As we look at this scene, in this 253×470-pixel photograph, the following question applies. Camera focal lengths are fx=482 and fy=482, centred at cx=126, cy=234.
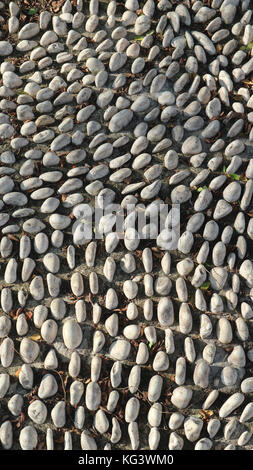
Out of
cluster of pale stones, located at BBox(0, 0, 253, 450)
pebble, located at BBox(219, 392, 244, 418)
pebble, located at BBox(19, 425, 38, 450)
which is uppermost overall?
cluster of pale stones, located at BBox(0, 0, 253, 450)

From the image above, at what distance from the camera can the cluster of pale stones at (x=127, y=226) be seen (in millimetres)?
873

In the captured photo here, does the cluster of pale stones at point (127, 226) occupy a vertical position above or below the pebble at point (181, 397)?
above

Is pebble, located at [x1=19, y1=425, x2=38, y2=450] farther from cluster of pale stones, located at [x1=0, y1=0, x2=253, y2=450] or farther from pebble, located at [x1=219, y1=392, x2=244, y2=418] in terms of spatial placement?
pebble, located at [x1=219, y1=392, x2=244, y2=418]

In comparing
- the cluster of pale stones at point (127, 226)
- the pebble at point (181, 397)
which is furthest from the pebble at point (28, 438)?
the pebble at point (181, 397)

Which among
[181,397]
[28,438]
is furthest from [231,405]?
[28,438]

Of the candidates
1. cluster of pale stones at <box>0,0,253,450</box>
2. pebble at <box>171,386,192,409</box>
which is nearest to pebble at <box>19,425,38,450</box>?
cluster of pale stones at <box>0,0,253,450</box>

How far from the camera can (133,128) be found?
1020 millimetres

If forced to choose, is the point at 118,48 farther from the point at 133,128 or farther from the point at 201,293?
the point at 201,293

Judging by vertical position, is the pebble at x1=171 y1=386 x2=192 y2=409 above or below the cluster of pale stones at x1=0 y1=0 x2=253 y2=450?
below

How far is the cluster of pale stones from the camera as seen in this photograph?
87 centimetres

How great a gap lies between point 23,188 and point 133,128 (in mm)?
262

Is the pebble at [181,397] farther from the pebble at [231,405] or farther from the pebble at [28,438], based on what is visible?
the pebble at [28,438]

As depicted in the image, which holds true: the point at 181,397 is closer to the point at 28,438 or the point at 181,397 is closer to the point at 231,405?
the point at 231,405

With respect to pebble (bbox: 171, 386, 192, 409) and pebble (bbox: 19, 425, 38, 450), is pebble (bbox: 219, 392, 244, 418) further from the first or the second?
pebble (bbox: 19, 425, 38, 450)
